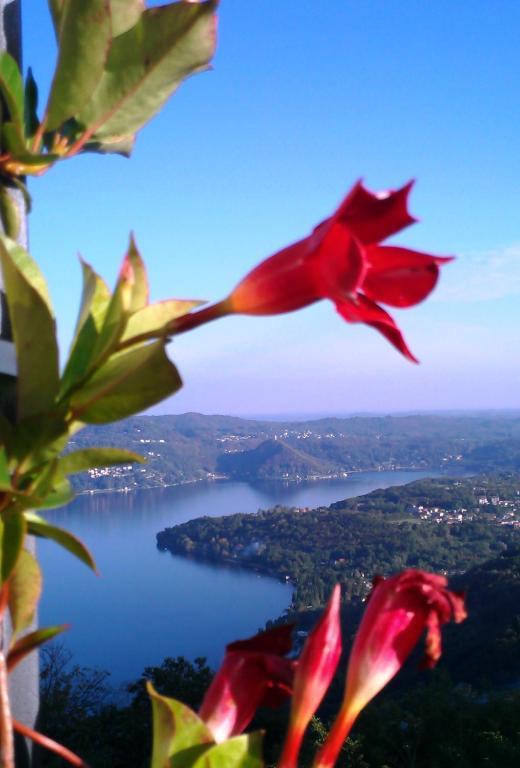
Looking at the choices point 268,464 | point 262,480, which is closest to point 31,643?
point 262,480

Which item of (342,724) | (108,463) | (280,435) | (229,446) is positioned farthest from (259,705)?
(280,435)

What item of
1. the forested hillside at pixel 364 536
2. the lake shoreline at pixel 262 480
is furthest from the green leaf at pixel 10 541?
the lake shoreline at pixel 262 480

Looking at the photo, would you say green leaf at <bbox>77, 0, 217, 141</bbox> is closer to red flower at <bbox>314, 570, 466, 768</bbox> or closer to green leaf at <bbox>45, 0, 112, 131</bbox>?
green leaf at <bbox>45, 0, 112, 131</bbox>

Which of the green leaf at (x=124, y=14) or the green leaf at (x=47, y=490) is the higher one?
the green leaf at (x=124, y=14)

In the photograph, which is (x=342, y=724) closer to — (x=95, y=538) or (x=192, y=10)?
(x=192, y=10)

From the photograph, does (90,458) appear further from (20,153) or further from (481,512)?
(481,512)

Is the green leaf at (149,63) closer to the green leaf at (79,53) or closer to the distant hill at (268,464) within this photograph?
the green leaf at (79,53)

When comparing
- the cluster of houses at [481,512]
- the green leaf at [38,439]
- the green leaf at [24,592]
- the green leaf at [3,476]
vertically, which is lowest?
the cluster of houses at [481,512]

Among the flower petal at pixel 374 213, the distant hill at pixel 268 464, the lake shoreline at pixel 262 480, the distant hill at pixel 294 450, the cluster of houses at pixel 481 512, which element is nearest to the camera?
the flower petal at pixel 374 213
